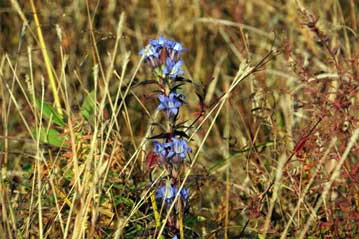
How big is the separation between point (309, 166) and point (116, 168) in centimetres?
57

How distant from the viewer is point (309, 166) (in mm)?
2283

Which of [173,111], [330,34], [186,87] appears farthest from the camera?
[186,87]

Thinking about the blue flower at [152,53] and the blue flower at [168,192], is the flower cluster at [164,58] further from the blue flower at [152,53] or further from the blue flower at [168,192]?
the blue flower at [168,192]

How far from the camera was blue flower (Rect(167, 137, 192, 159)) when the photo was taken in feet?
6.41

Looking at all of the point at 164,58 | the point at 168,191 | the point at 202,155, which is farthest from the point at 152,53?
the point at 202,155

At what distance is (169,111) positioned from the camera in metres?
1.96

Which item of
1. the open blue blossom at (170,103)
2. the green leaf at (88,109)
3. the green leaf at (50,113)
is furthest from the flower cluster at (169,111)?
the green leaf at (50,113)

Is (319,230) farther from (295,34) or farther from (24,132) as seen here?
(295,34)

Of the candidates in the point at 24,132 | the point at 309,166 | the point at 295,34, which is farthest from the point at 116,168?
the point at 295,34

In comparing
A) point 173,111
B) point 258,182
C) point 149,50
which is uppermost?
point 149,50

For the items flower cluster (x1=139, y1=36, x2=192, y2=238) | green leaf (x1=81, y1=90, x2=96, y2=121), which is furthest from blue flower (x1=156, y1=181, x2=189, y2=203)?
green leaf (x1=81, y1=90, x2=96, y2=121)

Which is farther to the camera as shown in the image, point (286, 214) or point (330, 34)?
point (330, 34)

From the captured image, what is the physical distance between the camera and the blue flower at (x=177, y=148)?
1953 millimetres

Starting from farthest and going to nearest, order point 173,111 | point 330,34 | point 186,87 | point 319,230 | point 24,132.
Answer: point 186,87, point 330,34, point 24,132, point 319,230, point 173,111
